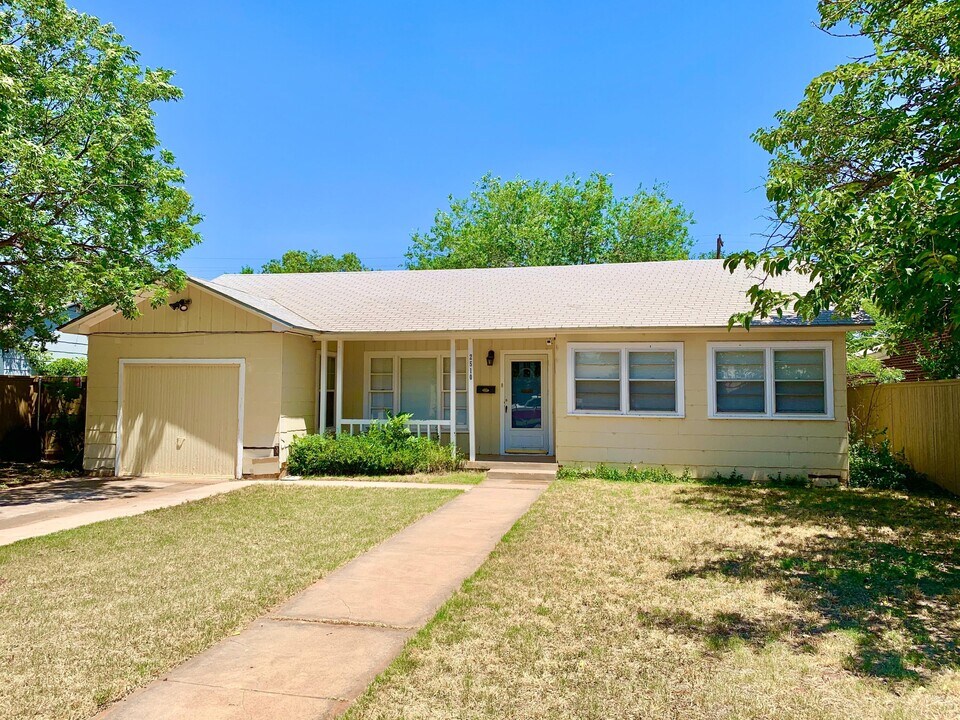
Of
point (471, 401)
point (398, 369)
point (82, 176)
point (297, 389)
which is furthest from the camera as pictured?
point (398, 369)

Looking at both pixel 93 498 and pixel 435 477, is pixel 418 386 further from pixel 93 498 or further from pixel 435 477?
pixel 93 498

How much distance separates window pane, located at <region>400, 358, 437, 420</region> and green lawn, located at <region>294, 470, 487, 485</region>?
2247 millimetres

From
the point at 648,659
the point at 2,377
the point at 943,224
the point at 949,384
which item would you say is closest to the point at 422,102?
the point at 2,377

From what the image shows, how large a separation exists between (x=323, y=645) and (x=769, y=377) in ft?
31.8

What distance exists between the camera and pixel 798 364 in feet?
37.1

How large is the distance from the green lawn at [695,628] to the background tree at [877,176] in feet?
7.90

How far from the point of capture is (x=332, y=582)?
5.48m

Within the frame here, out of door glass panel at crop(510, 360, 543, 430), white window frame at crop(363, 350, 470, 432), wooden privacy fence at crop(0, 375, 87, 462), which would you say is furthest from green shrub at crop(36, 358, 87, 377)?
door glass panel at crop(510, 360, 543, 430)

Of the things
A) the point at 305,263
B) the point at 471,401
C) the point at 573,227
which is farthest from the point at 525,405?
the point at 305,263

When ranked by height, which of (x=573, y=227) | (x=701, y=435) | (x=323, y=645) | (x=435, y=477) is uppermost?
(x=573, y=227)

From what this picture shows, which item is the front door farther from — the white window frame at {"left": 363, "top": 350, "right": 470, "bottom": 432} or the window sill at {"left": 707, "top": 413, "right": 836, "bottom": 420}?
the window sill at {"left": 707, "top": 413, "right": 836, "bottom": 420}

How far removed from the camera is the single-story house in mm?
11328

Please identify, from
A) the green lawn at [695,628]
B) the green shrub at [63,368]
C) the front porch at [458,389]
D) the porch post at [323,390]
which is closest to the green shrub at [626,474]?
the front porch at [458,389]

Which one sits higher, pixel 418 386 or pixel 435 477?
pixel 418 386
